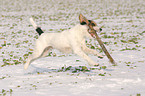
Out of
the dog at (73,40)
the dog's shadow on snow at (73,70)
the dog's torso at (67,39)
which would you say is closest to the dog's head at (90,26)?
the dog at (73,40)

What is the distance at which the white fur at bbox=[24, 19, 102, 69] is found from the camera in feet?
26.7

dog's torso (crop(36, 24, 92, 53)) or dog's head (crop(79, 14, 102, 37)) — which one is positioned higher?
dog's head (crop(79, 14, 102, 37))

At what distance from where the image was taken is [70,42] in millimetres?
8234

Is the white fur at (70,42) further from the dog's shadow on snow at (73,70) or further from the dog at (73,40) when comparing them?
the dog's shadow on snow at (73,70)

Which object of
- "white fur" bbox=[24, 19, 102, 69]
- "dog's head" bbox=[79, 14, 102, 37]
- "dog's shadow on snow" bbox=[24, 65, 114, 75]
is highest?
"dog's head" bbox=[79, 14, 102, 37]


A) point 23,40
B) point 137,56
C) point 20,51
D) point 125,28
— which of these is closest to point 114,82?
point 137,56

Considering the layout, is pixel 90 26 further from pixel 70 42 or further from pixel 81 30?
pixel 70 42

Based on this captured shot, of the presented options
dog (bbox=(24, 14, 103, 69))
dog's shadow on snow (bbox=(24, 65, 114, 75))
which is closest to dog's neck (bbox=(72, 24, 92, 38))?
dog (bbox=(24, 14, 103, 69))

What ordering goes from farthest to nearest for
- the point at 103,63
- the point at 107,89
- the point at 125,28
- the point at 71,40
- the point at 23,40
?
the point at 125,28 < the point at 23,40 < the point at 103,63 < the point at 71,40 < the point at 107,89

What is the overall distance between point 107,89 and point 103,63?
376cm

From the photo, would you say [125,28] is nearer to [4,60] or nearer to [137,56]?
[137,56]

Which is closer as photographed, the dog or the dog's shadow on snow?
the dog

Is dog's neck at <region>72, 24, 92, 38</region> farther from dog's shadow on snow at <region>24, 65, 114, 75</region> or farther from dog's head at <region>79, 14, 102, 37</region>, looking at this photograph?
dog's shadow on snow at <region>24, 65, 114, 75</region>

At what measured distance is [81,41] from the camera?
8297 mm
